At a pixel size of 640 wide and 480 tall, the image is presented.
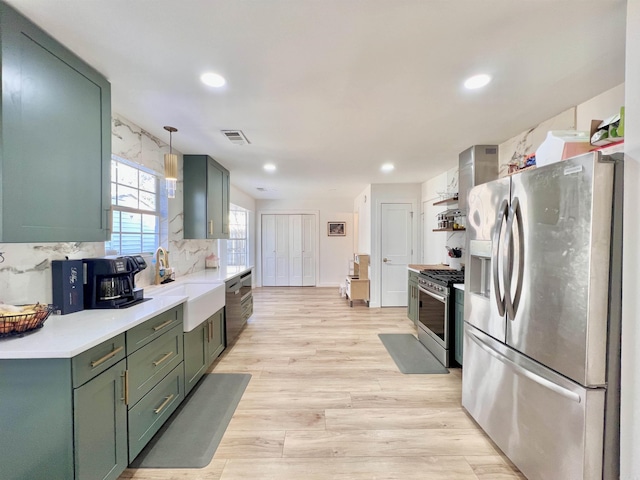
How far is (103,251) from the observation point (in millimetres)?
2162

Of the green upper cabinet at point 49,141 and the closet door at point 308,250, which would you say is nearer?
the green upper cabinet at point 49,141

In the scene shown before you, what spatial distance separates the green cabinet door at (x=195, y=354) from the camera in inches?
88.4

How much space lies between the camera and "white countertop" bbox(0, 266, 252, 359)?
114 centimetres

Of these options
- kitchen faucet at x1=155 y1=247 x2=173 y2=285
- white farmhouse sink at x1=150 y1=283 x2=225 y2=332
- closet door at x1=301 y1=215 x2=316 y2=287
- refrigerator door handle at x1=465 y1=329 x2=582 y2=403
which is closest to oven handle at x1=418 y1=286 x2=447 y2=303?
refrigerator door handle at x1=465 y1=329 x2=582 y2=403

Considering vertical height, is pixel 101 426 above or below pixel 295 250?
below

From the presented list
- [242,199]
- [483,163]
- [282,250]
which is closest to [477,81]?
[483,163]

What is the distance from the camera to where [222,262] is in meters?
4.95

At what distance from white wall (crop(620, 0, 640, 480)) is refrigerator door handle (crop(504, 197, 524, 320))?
1.35 feet

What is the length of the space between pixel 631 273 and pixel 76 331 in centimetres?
259

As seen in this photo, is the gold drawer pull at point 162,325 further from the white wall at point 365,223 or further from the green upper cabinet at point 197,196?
the white wall at point 365,223

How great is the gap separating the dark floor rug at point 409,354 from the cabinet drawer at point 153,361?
84.8 inches

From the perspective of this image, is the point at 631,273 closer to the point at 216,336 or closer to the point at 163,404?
the point at 163,404

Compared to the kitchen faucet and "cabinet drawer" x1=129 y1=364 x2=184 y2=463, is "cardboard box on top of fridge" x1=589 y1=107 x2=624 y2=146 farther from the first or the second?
the kitchen faucet

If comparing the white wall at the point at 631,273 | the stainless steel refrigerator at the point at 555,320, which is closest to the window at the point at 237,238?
the stainless steel refrigerator at the point at 555,320
